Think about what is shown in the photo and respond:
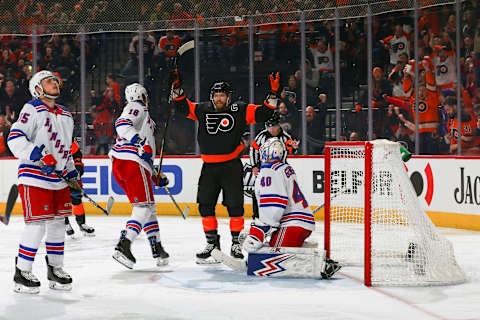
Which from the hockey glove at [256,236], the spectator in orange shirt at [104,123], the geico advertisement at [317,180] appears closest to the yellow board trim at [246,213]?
the geico advertisement at [317,180]

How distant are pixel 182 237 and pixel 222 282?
276cm

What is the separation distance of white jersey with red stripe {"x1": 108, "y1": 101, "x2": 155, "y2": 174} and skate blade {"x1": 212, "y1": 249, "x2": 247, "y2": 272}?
3.01 ft

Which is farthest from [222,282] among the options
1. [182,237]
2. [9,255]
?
[182,237]

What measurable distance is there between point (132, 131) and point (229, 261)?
1211mm

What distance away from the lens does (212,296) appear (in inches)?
168

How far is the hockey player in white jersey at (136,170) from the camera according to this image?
17.3 feet

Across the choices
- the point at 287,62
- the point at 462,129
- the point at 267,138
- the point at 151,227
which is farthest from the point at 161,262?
the point at 287,62

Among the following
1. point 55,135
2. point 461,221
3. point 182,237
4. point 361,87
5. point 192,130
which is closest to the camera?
point 55,135

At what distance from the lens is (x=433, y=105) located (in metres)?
8.80

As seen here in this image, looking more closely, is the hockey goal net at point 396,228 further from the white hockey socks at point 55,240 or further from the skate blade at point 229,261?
the white hockey socks at point 55,240

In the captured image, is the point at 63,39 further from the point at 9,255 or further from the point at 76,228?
the point at 9,255

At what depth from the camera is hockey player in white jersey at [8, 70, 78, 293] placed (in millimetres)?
4328

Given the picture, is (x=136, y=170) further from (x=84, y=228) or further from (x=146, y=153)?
(x=84, y=228)

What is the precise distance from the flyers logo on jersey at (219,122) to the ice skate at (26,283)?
1772 millimetres
